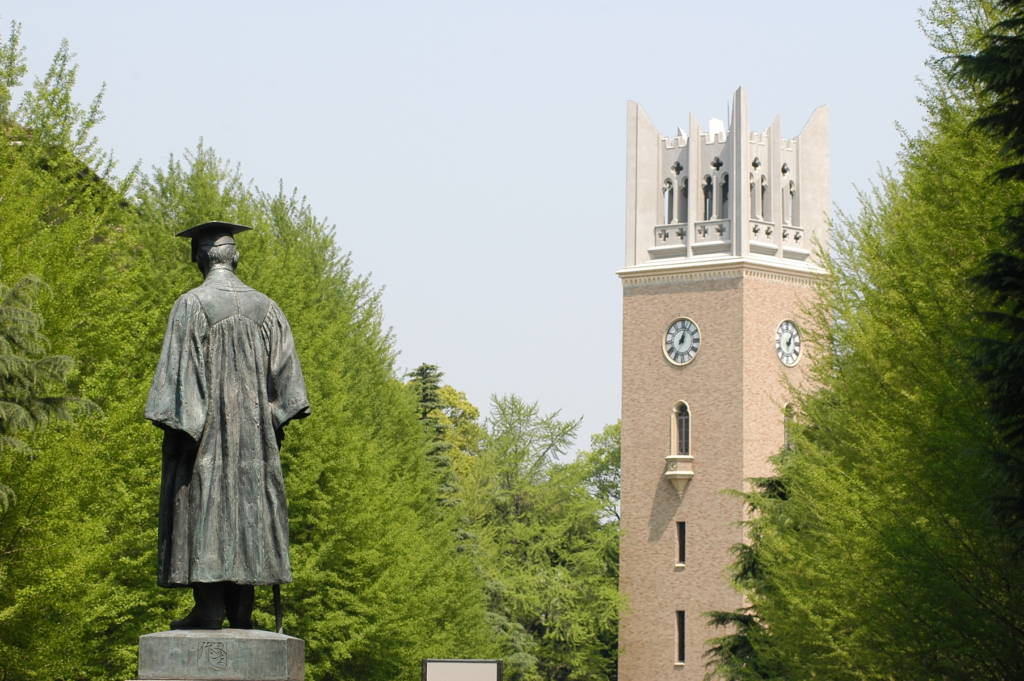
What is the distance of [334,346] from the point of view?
104 ft

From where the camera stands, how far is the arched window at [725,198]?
6191 cm

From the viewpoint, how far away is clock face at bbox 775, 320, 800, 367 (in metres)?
61.1

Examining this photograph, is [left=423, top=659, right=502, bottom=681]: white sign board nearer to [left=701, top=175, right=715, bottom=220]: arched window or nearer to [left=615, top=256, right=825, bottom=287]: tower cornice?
[left=615, top=256, right=825, bottom=287]: tower cornice

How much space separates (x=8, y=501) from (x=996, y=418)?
364 inches

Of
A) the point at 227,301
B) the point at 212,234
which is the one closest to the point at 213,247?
the point at 212,234

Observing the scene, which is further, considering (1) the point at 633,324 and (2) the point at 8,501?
(1) the point at 633,324

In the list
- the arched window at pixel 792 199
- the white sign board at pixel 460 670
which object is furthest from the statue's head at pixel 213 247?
the arched window at pixel 792 199

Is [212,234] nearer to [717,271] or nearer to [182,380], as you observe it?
[182,380]

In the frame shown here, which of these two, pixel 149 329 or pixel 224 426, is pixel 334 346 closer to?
pixel 149 329

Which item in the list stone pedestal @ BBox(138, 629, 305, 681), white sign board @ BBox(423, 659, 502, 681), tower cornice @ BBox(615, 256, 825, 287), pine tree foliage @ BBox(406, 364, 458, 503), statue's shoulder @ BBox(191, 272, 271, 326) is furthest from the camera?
tower cornice @ BBox(615, 256, 825, 287)

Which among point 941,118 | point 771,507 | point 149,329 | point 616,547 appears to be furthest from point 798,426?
point 616,547

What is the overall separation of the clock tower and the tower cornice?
1.8 inches

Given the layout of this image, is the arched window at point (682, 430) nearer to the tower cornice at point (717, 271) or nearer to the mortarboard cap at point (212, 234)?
the tower cornice at point (717, 271)

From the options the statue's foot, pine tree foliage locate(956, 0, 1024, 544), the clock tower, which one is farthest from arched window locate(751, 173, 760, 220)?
the statue's foot
